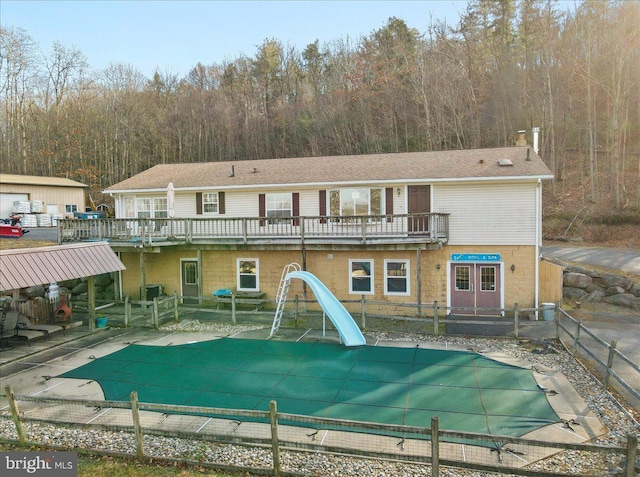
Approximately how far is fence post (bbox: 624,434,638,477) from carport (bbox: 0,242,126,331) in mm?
13298

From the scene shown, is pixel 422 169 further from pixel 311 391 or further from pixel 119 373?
pixel 119 373

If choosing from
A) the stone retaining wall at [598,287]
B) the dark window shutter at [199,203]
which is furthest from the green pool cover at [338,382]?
the stone retaining wall at [598,287]

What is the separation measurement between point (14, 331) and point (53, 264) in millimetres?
2824

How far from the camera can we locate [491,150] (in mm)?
19797

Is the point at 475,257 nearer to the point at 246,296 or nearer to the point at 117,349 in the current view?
the point at 246,296

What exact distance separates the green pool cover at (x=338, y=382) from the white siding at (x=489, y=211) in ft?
20.3

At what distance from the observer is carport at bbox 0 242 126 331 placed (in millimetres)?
11570

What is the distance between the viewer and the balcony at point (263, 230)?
1689 cm

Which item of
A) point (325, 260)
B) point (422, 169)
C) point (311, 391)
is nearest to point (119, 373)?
point (311, 391)

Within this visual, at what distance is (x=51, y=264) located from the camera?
42.3 feet

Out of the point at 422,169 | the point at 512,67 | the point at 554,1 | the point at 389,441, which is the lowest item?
the point at 389,441

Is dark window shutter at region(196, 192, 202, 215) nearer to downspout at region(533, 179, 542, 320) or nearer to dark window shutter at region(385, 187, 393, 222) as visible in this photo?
dark window shutter at region(385, 187, 393, 222)

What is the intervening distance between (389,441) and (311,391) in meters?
2.60

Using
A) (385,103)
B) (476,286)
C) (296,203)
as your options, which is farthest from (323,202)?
(385,103)
